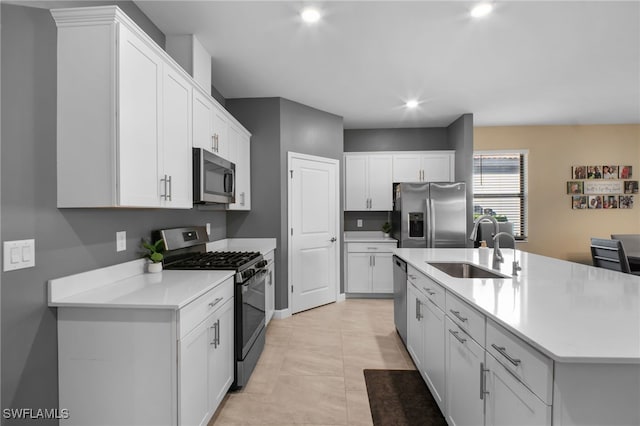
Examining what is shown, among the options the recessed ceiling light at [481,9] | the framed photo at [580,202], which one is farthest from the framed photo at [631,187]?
the recessed ceiling light at [481,9]

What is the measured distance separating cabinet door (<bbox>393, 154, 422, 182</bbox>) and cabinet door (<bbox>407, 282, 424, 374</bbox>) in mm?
2756

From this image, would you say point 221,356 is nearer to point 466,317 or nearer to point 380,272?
point 466,317

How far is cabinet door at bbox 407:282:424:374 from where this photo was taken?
2.39m

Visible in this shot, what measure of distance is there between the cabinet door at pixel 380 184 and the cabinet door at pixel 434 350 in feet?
9.93

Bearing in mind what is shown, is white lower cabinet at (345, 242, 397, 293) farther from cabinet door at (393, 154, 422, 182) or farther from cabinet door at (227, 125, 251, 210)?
cabinet door at (227, 125, 251, 210)

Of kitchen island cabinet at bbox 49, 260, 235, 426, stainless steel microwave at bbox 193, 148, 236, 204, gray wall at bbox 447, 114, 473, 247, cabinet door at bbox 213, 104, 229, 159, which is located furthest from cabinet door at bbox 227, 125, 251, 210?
gray wall at bbox 447, 114, 473, 247

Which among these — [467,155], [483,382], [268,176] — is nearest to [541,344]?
[483,382]

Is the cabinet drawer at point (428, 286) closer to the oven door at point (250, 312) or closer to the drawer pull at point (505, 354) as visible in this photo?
the drawer pull at point (505, 354)

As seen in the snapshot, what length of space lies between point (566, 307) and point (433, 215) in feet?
10.6

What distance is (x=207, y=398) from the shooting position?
6.01ft

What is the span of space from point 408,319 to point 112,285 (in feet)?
7.35

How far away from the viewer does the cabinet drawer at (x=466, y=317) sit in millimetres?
1454

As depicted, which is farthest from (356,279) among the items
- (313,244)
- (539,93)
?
(539,93)

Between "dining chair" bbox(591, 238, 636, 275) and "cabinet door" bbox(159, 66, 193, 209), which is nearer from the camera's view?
"cabinet door" bbox(159, 66, 193, 209)
